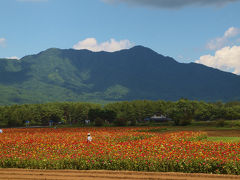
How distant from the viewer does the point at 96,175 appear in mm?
18109

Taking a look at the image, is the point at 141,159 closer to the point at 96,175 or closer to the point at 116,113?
the point at 96,175

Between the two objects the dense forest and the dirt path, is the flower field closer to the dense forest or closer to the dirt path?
the dirt path

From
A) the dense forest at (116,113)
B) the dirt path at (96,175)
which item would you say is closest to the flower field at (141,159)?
the dirt path at (96,175)

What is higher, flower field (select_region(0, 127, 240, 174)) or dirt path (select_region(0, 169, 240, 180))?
flower field (select_region(0, 127, 240, 174))

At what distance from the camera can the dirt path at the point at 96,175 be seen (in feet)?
56.9

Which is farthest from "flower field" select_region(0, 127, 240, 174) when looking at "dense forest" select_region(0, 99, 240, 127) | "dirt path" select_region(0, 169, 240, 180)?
"dense forest" select_region(0, 99, 240, 127)

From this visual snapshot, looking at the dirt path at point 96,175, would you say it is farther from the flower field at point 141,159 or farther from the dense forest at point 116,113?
the dense forest at point 116,113

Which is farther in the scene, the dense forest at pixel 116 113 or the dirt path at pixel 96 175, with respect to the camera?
the dense forest at pixel 116 113

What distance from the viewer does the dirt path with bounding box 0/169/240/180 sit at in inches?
682

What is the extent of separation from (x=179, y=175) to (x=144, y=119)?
341ft

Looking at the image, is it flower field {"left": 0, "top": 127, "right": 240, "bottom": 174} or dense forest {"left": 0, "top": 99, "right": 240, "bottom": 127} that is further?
dense forest {"left": 0, "top": 99, "right": 240, "bottom": 127}

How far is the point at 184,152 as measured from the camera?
2127cm

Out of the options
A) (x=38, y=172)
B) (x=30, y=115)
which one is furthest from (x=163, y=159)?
(x=30, y=115)

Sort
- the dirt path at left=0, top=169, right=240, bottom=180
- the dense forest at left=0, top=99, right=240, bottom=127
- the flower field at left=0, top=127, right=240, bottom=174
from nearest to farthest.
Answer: the dirt path at left=0, top=169, right=240, bottom=180 < the flower field at left=0, top=127, right=240, bottom=174 < the dense forest at left=0, top=99, right=240, bottom=127
